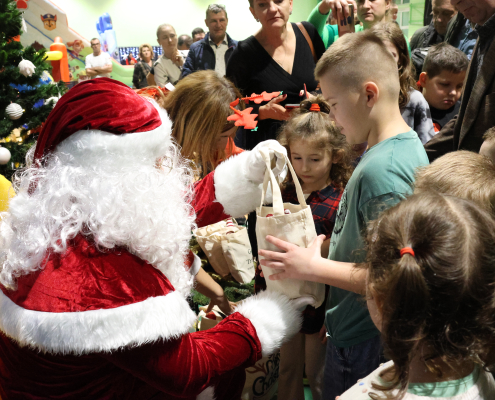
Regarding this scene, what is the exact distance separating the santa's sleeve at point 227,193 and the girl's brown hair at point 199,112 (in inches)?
16.1

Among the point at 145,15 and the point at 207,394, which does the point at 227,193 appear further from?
the point at 145,15

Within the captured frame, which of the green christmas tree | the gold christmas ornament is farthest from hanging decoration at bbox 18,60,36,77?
the gold christmas ornament

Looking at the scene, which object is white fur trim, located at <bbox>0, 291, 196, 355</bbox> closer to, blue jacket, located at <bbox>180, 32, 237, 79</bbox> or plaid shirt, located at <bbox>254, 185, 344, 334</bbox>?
plaid shirt, located at <bbox>254, 185, 344, 334</bbox>

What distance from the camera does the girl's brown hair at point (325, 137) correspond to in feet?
7.07

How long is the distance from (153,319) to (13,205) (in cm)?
54

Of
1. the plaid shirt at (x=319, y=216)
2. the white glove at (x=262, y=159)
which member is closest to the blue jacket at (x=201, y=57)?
the plaid shirt at (x=319, y=216)

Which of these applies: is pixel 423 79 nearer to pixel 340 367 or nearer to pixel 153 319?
pixel 340 367

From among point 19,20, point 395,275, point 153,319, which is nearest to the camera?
point 395,275

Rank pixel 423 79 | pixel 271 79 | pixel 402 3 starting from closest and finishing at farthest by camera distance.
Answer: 1. pixel 271 79
2. pixel 423 79
3. pixel 402 3

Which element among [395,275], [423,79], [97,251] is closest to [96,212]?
[97,251]

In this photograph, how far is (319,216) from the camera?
2031mm

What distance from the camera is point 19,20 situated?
129 inches

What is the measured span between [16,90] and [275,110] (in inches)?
87.0

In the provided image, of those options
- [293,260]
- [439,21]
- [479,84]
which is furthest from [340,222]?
[439,21]
